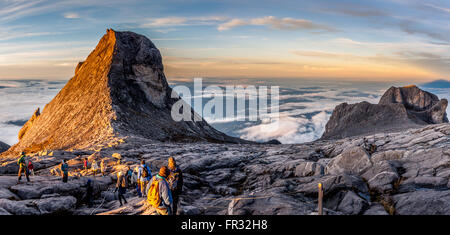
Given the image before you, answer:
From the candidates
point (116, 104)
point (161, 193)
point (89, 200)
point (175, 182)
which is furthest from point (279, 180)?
point (116, 104)

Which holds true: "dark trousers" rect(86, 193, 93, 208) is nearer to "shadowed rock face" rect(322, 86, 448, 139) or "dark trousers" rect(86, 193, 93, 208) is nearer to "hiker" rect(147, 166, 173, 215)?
"hiker" rect(147, 166, 173, 215)

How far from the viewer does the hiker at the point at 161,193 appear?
1099 cm

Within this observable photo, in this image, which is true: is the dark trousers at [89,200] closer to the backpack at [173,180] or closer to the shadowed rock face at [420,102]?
the backpack at [173,180]

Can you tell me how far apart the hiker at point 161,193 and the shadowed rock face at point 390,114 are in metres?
98.9

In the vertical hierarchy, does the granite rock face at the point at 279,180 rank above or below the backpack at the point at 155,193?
below

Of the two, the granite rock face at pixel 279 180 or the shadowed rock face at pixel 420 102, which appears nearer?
the granite rock face at pixel 279 180

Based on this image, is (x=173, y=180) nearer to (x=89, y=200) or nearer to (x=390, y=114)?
(x=89, y=200)

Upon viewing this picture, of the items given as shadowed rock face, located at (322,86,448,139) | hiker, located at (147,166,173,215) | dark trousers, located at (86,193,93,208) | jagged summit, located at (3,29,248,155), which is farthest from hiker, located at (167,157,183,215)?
shadowed rock face, located at (322,86,448,139)

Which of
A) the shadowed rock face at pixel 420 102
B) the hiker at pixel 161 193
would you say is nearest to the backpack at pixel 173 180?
the hiker at pixel 161 193

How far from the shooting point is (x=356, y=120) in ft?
375

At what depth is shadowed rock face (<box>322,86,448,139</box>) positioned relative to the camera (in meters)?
103

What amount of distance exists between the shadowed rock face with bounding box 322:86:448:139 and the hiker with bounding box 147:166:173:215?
98.9m

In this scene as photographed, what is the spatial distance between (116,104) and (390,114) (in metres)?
93.0
